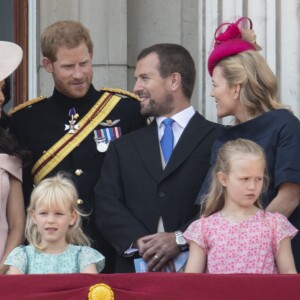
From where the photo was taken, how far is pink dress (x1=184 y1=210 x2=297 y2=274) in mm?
6672

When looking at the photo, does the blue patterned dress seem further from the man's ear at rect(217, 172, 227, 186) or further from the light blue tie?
the light blue tie

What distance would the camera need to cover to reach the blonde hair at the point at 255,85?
23.6 ft

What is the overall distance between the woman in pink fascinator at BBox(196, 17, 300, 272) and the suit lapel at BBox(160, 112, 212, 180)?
0.50 feet

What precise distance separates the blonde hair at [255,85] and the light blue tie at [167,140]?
1.44 ft

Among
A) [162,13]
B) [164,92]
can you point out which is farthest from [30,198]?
[162,13]

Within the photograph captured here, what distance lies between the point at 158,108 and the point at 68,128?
470mm

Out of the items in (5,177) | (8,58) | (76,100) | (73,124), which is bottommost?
(5,177)

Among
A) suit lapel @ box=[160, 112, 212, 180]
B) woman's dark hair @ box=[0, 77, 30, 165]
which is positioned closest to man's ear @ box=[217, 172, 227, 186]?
suit lapel @ box=[160, 112, 212, 180]

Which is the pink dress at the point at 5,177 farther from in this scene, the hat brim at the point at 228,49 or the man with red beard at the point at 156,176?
the hat brim at the point at 228,49

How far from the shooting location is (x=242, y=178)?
677 centimetres

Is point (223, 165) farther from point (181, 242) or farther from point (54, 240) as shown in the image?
point (54, 240)

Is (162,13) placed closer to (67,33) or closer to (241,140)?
(67,33)

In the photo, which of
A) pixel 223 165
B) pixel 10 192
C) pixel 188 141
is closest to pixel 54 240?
pixel 10 192

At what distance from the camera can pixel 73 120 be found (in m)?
7.73
